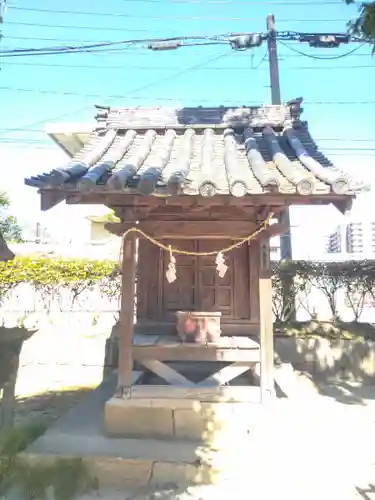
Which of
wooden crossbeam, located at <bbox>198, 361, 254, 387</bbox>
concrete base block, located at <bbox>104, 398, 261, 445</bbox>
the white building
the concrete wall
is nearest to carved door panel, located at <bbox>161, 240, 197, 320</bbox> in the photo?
wooden crossbeam, located at <bbox>198, 361, 254, 387</bbox>

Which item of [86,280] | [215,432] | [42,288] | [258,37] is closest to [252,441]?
[215,432]

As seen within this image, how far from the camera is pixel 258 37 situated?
10.3 m

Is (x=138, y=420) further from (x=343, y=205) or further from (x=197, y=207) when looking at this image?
(x=343, y=205)

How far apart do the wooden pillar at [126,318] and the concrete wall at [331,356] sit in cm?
446

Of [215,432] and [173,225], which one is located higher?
[173,225]

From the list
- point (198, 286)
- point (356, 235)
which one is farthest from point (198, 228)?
point (356, 235)

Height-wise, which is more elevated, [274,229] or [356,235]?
[356,235]

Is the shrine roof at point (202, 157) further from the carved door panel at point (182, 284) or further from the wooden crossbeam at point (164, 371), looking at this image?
the wooden crossbeam at point (164, 371)

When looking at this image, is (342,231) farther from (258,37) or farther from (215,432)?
(215,432)

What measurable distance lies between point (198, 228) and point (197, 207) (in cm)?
29

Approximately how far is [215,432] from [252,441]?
0.47 metres

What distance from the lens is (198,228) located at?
5055 mm

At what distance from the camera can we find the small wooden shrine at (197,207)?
4.11 metres

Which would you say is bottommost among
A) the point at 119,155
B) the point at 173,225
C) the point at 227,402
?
the point at 227,402
